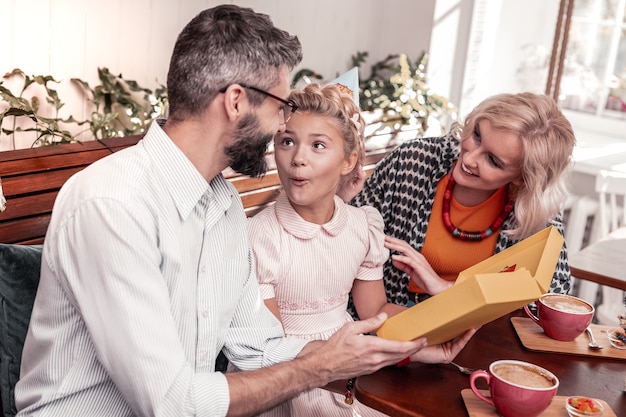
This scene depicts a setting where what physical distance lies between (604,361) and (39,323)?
1.23 metres

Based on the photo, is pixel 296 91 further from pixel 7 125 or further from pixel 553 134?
pixel 7 125

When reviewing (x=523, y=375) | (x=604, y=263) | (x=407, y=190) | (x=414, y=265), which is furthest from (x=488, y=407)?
(x=604, y=263)

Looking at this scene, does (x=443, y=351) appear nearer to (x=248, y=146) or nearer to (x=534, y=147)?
(x=248, y=146)

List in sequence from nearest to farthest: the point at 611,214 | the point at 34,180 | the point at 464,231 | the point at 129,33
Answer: the point at 34,180, the point at 464,231, the point at 129,33, the point at 611,214

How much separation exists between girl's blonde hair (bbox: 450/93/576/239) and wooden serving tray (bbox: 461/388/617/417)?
827 mm

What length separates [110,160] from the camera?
1476mm

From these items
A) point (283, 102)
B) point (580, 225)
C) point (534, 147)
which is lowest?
point (580, 225)

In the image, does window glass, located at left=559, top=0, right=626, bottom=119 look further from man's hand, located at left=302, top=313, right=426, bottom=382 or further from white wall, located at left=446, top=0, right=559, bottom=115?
man's hand, located at left=302, top=313, right=426, bottom=382

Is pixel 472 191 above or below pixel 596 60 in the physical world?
below

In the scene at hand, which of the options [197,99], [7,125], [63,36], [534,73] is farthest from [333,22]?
[197,99]

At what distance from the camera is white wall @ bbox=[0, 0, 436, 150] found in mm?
2732

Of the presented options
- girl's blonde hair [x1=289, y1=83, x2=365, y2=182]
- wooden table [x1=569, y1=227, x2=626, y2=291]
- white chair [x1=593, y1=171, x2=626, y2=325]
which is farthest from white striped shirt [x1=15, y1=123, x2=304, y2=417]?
white chair [x1=593, y1=171, x2=626, y2=325]

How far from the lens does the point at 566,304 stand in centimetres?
184

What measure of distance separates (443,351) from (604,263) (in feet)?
4.64
